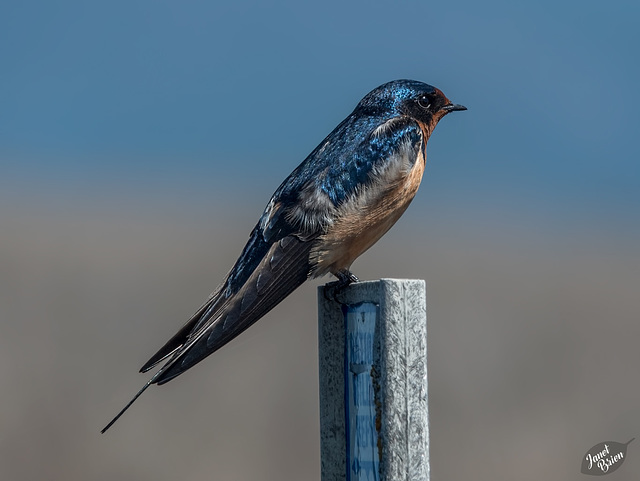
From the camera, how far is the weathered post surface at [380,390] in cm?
296

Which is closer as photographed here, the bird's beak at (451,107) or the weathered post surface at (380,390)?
the weathered post surface at (380,390)

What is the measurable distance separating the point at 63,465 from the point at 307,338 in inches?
144

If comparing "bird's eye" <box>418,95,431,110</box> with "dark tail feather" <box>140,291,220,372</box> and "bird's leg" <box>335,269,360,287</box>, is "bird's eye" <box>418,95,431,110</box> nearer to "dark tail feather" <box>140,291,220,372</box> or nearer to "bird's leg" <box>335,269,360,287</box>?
"bird's leg" <box>335,269,360,287</box>

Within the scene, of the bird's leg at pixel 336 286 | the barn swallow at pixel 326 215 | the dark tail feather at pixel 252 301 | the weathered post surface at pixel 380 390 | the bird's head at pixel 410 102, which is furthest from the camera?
the bird's head at pixel 410 102

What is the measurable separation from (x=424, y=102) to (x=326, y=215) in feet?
2.79

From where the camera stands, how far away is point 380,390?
2.99 meters

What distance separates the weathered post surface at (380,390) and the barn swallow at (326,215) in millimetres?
719

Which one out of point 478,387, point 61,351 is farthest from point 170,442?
point 478,387

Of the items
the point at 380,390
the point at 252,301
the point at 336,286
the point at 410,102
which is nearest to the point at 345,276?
the point at 252,301

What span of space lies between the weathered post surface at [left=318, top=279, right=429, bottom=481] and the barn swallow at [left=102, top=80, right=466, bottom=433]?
0.72 m

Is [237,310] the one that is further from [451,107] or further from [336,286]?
[451,107]

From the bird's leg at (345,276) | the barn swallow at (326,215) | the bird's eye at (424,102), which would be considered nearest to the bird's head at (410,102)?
the bird's eye at (424,102)

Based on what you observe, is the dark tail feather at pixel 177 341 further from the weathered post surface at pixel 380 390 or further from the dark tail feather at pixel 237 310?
the weathered post surface at pixel 380 390

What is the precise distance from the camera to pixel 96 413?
9.05m
